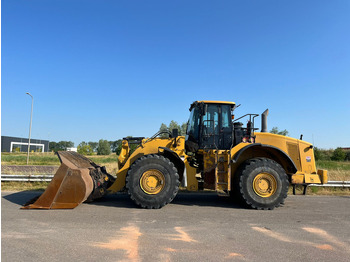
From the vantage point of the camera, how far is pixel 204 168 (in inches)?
249

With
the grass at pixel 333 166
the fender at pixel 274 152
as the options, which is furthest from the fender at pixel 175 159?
the grass at pixel 333 166

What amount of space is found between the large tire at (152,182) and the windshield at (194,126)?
1.16 metres

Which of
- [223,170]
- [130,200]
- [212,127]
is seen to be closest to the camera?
[223,170]

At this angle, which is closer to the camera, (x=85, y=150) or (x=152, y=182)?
(x=152, y=182)

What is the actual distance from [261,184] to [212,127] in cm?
188

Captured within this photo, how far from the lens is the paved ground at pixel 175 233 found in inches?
126

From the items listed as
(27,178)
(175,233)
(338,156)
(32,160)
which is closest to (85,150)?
(32,160)

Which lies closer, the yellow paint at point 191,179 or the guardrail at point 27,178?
the yellow paint at point 191,179

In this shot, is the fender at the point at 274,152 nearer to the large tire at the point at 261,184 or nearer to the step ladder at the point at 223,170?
the step ladder at the point at 223,170

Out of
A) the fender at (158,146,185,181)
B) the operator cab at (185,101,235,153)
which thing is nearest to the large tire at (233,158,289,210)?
the operator cab at (185,101,235,153)

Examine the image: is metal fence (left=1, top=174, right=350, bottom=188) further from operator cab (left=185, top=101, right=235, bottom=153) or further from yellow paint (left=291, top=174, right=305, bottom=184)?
operator cab (left=185, top=101, right=235, bottom=153)

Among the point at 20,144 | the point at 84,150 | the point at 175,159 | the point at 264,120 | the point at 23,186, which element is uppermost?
the point at 20,144

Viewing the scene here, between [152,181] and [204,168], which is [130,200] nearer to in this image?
[152,181]

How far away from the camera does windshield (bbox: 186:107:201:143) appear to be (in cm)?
671
